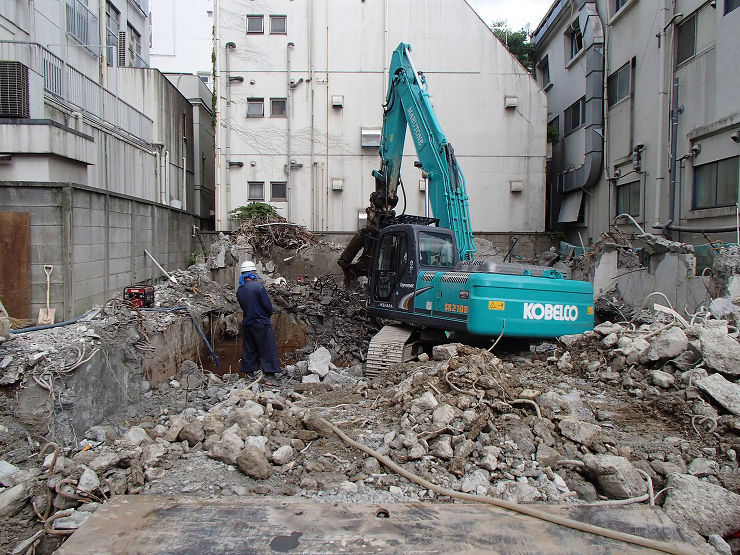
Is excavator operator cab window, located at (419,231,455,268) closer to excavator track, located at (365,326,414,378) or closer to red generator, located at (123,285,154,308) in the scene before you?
excavator track, located at (365,326,414,378)

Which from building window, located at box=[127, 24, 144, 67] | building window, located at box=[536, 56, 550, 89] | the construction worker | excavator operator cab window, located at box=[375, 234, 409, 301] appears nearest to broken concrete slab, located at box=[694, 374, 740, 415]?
excavator operator cab window, located at box=[375, 234, 409, 301]

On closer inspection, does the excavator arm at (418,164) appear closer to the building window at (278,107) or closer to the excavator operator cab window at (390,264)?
the excavator operator cab window at (390,264)

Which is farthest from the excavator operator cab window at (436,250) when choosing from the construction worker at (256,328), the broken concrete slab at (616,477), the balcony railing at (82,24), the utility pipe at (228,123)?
the balcony railing at (82,24)

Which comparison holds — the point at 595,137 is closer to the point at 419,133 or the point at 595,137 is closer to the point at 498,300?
the point at 419,133

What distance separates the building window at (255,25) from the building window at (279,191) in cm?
443

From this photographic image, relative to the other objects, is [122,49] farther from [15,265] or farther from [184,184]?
[15,265]

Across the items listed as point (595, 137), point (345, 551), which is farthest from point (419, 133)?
point (595, 137)

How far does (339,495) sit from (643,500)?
6.22ft

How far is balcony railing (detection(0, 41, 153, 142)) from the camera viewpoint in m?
8.55

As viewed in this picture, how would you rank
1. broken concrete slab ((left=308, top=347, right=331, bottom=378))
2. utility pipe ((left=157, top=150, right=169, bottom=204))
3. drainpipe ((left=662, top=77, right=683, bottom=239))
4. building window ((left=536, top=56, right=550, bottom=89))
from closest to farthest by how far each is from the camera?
broken concrete slab ((left=308, top=347, right=331, bottom=378)) → drainpipe ((left=662, top=77, right=683, bottom=239)) → utility pipe ((left=157, top=150, right=169, bottom=204)) → building window ((left=536, top=56, right=550, bottom=89))

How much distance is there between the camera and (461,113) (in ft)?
50.8

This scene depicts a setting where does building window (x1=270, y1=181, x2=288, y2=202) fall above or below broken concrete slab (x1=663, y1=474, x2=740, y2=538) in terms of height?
above

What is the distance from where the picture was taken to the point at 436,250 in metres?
7.53

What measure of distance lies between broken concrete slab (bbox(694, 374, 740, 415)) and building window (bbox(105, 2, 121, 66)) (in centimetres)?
1520
